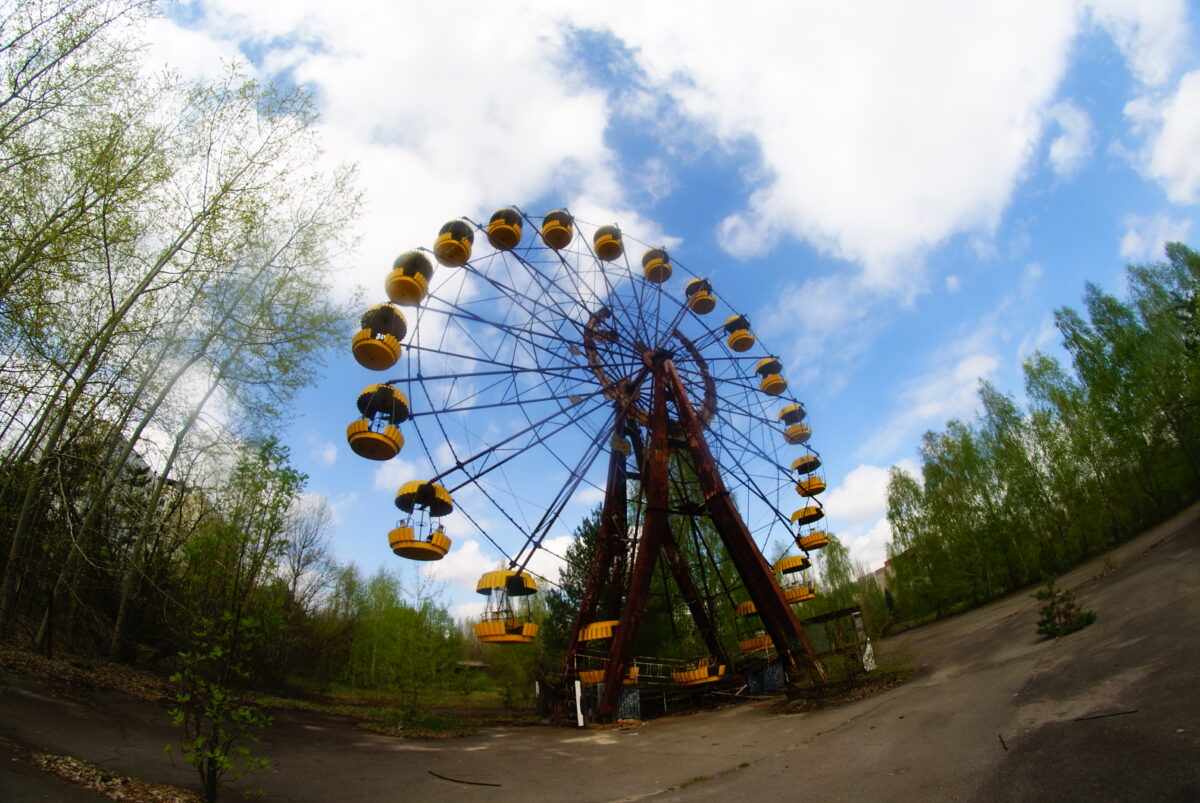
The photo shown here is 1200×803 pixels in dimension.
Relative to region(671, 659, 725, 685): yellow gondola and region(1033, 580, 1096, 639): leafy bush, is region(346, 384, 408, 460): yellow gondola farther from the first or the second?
region(1033, 580, 1096, 639): leafy bush

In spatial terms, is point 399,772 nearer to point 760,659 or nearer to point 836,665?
point 836,665

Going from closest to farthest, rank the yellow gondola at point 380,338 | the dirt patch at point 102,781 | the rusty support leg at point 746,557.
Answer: the dirt patch at point 102,781, the yellow gondola at point 380,338, the rusty support leg at point 746,557

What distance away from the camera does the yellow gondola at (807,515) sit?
1871 cm

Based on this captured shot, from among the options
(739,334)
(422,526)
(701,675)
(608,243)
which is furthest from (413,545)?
(739,334)

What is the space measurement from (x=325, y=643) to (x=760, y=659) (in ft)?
91.8

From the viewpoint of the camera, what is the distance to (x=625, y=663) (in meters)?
15.0

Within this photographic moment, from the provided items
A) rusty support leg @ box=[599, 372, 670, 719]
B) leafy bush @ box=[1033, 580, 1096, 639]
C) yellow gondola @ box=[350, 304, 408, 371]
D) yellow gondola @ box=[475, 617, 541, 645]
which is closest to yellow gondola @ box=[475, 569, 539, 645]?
yellow gondola @ box=[475, 617, 541, 645]

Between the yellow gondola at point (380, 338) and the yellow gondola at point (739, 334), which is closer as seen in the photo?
the yellow gondola at point (380, 338)

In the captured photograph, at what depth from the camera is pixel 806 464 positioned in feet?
65.5

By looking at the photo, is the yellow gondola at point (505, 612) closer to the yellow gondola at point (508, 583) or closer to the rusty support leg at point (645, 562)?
the yellow gondola at point (508, 583)

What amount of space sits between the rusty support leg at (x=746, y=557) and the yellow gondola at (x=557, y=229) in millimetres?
6191

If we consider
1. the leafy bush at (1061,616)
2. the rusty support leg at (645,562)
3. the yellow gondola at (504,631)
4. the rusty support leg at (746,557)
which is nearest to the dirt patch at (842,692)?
the rusty support leg at (746,557)

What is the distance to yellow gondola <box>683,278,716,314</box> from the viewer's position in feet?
68.9

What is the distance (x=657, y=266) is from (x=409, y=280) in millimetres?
10153
